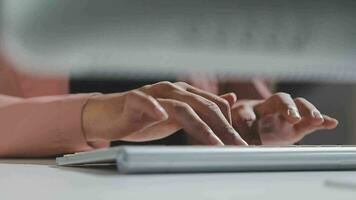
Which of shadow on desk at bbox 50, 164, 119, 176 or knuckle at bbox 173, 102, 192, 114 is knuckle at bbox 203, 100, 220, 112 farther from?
shadow on desk at bbox 50, 164, 119, 176

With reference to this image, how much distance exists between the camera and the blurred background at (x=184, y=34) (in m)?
0.37

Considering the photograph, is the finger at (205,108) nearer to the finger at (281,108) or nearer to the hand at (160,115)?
the hand at (160,115)

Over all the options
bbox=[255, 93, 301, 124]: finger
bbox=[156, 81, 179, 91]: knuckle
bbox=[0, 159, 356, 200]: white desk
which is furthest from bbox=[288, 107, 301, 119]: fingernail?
bbox=[0, 159, 356, 200]: white desk

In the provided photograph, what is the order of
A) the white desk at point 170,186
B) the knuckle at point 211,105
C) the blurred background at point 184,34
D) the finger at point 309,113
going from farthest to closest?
the finger at point 309,113 → the knuckle at point 211,105 → the blurred background at point 184,34 → the white desk at point 170,186

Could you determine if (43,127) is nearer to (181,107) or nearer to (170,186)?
(181,107)

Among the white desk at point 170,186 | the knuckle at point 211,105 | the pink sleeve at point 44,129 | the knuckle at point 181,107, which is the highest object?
the white desk at point 170,186

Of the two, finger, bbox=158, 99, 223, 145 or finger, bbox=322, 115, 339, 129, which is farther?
finger, bbox=322, 115, 339, 129

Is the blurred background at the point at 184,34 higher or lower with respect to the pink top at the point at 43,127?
higher

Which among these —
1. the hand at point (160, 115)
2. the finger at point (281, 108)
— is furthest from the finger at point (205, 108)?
the finger at point (281, 108)

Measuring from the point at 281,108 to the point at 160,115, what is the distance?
0.21 metres

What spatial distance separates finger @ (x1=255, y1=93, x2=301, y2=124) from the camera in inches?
22.0

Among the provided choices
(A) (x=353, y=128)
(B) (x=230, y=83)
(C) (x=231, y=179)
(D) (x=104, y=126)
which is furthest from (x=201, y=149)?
(A) (x=353, y=128)

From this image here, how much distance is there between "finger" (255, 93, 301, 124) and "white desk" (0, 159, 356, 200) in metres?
0.23

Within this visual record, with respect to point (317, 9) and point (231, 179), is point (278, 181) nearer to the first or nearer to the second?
point (231, 179)
